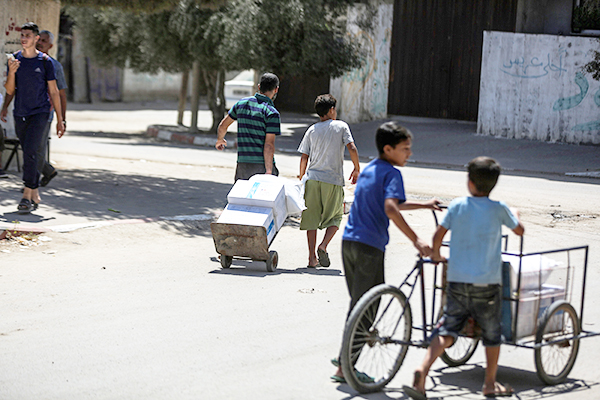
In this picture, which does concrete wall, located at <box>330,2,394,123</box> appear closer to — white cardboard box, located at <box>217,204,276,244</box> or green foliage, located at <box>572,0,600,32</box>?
green foliage, located at <box>572,0,600,32</box>

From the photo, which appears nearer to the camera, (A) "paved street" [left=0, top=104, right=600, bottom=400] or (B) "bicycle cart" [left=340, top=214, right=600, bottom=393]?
(B) "bicycle cart" [left=340, top=214, right=600, bottom=393]

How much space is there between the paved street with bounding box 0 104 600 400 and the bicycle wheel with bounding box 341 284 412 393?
0.14 metres

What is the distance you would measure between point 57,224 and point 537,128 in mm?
13868

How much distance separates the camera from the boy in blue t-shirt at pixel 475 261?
4.08 m

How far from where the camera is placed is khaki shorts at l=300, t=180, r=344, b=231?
735 centimetres

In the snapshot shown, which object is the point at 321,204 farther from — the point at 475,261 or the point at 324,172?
the point at 475,261

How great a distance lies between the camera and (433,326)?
4.48 metres

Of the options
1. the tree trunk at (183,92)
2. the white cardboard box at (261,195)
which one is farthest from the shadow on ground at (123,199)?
the tree trunk at (183,92)

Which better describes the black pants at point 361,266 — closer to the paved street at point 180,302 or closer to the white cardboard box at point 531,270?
the paved street at point 180,302

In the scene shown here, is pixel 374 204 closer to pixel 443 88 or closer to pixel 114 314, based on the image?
pixel 114 314

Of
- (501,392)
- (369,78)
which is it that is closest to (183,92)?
(369,78)

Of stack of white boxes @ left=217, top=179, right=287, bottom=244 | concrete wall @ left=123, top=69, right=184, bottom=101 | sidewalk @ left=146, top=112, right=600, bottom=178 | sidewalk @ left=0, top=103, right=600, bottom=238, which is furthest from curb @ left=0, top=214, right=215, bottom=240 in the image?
concrete wall @ left=123, top=69, right=184, bottom=101

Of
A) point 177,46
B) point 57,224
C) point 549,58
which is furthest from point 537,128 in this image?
point 57,224

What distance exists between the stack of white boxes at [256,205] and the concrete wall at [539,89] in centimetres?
1370
